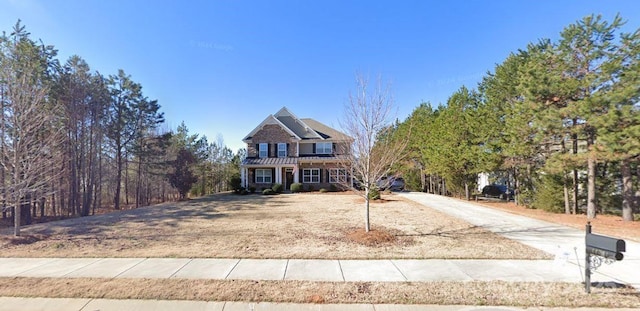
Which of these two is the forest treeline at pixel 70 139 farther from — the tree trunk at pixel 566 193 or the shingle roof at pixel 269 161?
the tree trunk at pixel 566 193

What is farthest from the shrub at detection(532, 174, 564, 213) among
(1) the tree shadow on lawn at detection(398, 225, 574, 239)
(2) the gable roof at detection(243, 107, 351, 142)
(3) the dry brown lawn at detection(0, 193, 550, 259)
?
(2) the gable roof at detection(243, 107, 351, 142)

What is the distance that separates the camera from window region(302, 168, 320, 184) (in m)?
27.4

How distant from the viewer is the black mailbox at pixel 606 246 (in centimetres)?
347

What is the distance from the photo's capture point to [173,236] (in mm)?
8180

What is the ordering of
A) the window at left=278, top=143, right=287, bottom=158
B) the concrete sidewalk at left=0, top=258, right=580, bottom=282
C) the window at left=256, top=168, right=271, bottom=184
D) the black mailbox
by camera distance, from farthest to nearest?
1. the window at left=278, top=143, right=287, bottom=158
2. the window at left=256, top=168, right=271, bottom=184
3. the concrete sidewalk at left=0, top=258, right=580, bottom=282
4. the black mailbox

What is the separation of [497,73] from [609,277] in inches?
593

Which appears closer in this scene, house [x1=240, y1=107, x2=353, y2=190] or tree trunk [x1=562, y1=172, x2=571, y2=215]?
tree trunk [x1=562, y1=172, x2=571, y2=215]

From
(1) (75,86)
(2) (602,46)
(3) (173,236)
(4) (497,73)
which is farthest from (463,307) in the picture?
(1) (75,86)

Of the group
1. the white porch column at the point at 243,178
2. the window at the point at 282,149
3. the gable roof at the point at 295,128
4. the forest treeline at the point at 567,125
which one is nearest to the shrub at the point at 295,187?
the window at the point at 282,149

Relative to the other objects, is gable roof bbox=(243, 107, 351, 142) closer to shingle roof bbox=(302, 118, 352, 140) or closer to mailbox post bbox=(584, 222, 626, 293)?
shingle roof bbox=(302, 118, 352, 140)

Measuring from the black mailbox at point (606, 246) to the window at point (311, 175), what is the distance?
23860mm

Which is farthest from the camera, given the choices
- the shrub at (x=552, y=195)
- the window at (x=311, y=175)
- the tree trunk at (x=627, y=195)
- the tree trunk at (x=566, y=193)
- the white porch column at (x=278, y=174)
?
the window at (x=311, y=175)

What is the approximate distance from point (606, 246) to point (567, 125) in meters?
10.6

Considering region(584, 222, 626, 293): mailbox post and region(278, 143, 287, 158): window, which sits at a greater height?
region(278, 143, 287, 158): window
